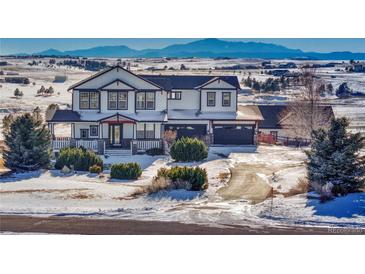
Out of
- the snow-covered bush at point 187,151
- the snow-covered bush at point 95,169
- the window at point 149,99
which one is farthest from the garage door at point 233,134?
the snow-covered bush at point 95,169

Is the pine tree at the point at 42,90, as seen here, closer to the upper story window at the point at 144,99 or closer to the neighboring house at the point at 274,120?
the upper story window at the point at 144,99

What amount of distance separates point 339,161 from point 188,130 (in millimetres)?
13648

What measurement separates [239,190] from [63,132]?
17.1 meters

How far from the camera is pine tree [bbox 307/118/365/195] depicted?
71.3 feet

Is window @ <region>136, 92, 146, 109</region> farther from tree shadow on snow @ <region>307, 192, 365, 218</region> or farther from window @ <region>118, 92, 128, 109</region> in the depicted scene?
tree shadow on snow @ <region>307, 192, 365, 218</region>

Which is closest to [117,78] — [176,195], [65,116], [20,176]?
[65,116]

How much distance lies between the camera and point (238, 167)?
89.1ft

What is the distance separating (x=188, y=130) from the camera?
112ft

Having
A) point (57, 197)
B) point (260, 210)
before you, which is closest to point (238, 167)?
point (260, 210)

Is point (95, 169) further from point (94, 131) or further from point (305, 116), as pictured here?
point (305, 116)

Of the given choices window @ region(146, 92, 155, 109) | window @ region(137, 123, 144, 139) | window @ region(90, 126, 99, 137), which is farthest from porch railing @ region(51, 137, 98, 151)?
window @ region(146, 92, 155, 109)

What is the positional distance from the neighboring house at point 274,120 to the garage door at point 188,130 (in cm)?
454

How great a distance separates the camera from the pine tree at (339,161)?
2173 cm

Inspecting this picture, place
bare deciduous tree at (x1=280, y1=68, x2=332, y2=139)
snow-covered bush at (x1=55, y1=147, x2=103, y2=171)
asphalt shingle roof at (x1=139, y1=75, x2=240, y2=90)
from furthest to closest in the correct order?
asphalt shingle roof at (x1=139, y1=75, x2=240, y2=90)
bare deciduous tree at (x1=280, y1=68, x2=332, y2=139)
snow-covered bush at (x1=55, y1=147, x2=103, y2=171)
